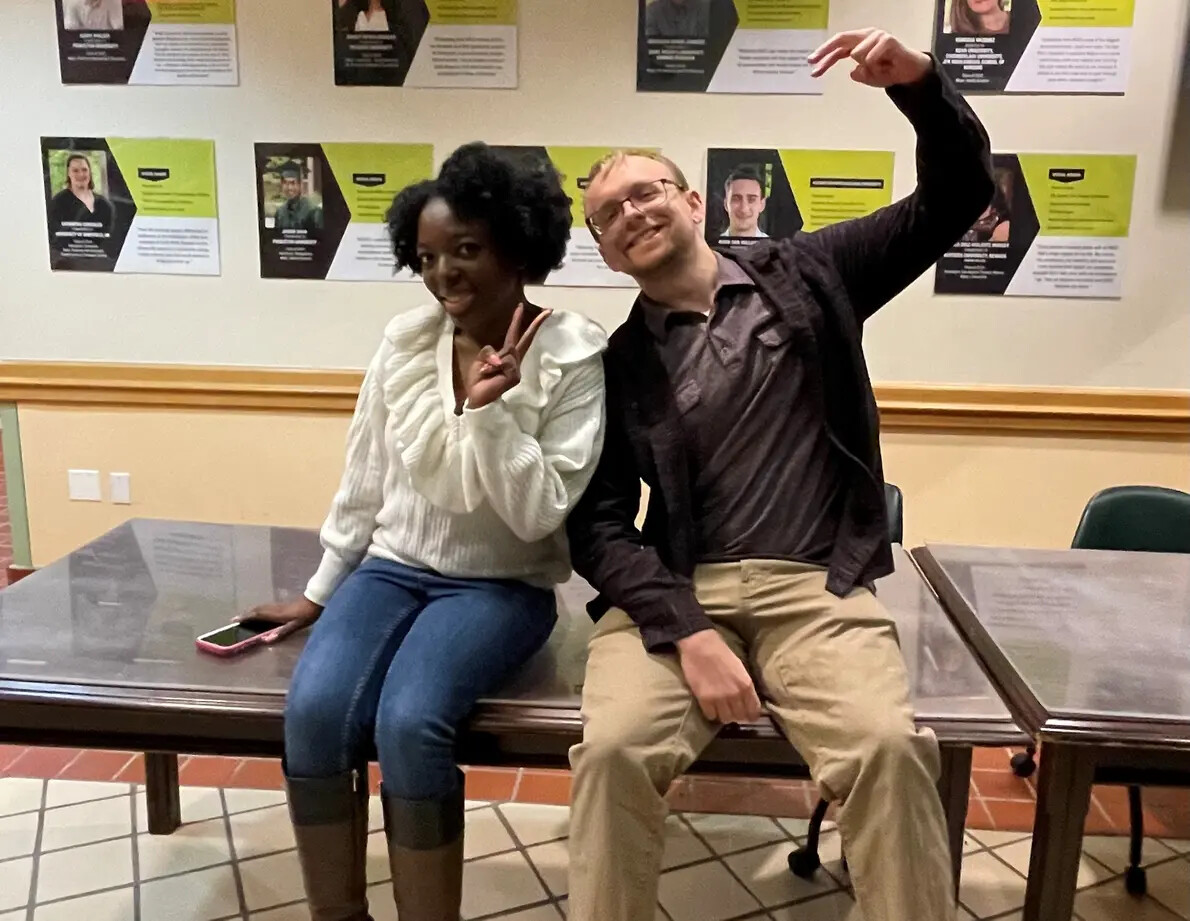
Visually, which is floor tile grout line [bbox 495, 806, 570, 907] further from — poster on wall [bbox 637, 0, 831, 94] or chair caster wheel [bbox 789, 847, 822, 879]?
poster on wall [bbox 637, 0, 831, 94]

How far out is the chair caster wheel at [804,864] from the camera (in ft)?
6.37

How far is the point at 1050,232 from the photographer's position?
2.73 m

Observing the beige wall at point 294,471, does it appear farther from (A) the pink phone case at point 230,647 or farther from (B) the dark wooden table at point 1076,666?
(A) the pink phone case at point 230,647

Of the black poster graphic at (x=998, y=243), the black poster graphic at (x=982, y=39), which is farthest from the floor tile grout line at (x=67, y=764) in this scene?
the black poster graphic at (x=982, y=39)

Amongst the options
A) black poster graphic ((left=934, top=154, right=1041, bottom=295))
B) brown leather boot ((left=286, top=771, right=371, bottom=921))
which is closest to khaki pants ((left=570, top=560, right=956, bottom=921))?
brown leather boot ((left=286, top=771, right=371, bottom=921))

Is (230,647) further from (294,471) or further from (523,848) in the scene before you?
(294,471)

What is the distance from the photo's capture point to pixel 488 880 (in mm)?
1938

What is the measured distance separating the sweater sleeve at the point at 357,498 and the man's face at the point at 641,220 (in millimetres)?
416

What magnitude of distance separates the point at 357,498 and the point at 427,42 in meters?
1.69

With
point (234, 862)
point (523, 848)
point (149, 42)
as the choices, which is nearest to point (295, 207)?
point (149, 42)

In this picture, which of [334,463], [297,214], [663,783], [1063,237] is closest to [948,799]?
[663,783]

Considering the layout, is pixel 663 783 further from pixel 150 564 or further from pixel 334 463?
pixel 334 463

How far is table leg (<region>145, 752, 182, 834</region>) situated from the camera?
2037 millimetres

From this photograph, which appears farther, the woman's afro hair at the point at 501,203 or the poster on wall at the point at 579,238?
the poster on wall at the point at 579,238
